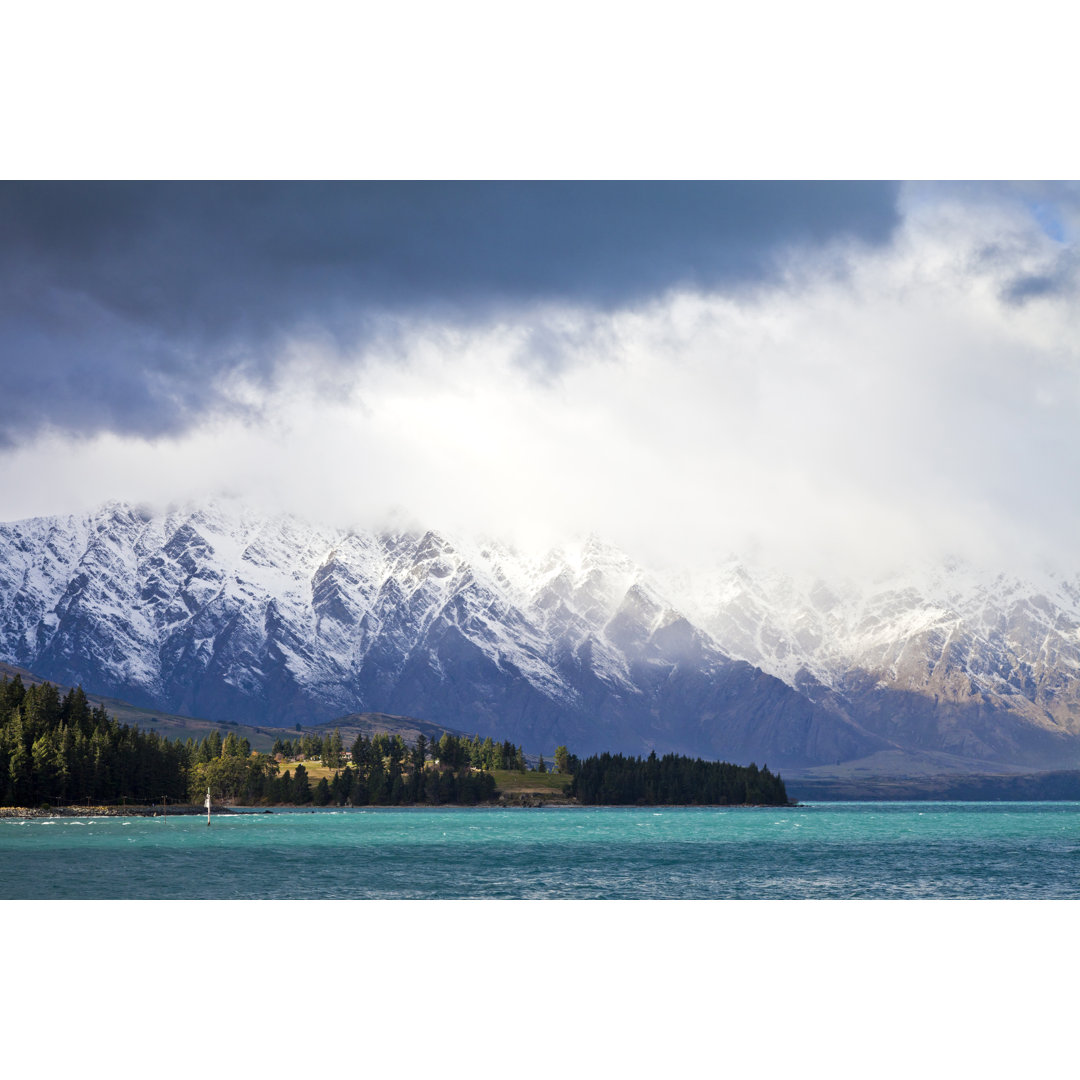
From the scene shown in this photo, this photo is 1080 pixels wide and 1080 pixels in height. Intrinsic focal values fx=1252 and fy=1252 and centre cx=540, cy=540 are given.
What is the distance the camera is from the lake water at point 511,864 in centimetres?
5950

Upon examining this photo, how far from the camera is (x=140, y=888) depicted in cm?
5903

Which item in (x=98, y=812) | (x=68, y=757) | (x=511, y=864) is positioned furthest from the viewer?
(x=98, y=812)

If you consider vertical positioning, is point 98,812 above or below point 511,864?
below

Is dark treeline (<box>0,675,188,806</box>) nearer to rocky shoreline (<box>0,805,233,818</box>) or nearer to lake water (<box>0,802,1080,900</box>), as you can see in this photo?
rocky shoreline (<box>0,805,233,818</box>)

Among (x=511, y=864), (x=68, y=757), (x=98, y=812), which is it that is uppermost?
(x=68, y=757)

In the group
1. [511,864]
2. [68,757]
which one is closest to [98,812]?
[68,757]

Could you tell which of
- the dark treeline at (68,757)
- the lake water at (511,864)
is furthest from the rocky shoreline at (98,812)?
the lake water at (511,864)

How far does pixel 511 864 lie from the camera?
75750 mm

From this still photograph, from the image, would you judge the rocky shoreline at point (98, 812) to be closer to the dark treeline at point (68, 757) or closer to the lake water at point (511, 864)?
the dark treeline at point (68, 757)

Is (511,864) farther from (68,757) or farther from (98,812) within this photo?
(98,812)
